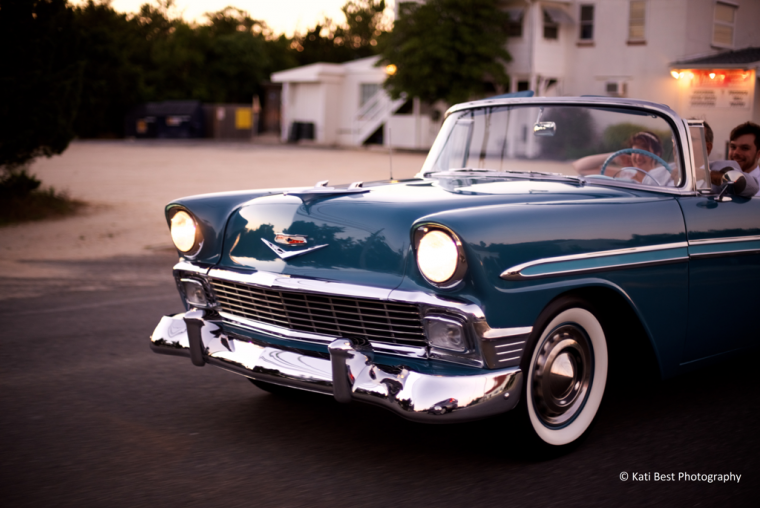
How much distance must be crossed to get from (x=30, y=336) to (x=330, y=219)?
2825mm

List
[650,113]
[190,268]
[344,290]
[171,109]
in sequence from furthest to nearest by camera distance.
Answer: [171,109]
[650,113]
[190,268]
[344,290]

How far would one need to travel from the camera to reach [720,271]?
362 centimetres

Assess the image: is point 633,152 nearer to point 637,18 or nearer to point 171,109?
point 637,18

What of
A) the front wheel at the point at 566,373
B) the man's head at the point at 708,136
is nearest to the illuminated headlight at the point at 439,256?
the front wheel at the point at 566,373

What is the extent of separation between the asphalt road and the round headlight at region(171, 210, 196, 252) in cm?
75

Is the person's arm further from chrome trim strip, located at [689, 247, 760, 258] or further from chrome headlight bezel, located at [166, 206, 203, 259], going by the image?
chrome headlight bezel, located at [166, 206, 203, 259]

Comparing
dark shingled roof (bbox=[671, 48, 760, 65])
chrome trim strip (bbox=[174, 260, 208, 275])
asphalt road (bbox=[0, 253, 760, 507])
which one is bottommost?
asphalt road (bbox=[0, 253, 760, 507])

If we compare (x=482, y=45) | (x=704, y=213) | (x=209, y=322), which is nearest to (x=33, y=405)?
(x=209, y=322)

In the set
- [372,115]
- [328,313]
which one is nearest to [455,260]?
[328,313]

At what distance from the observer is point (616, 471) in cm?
304

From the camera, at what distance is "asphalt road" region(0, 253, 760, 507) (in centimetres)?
281

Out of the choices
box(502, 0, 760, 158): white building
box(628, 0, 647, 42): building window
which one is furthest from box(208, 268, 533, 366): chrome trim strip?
box(628, 0, 647, 42): building window

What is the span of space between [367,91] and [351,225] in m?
33.0

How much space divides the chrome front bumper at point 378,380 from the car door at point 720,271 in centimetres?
117
